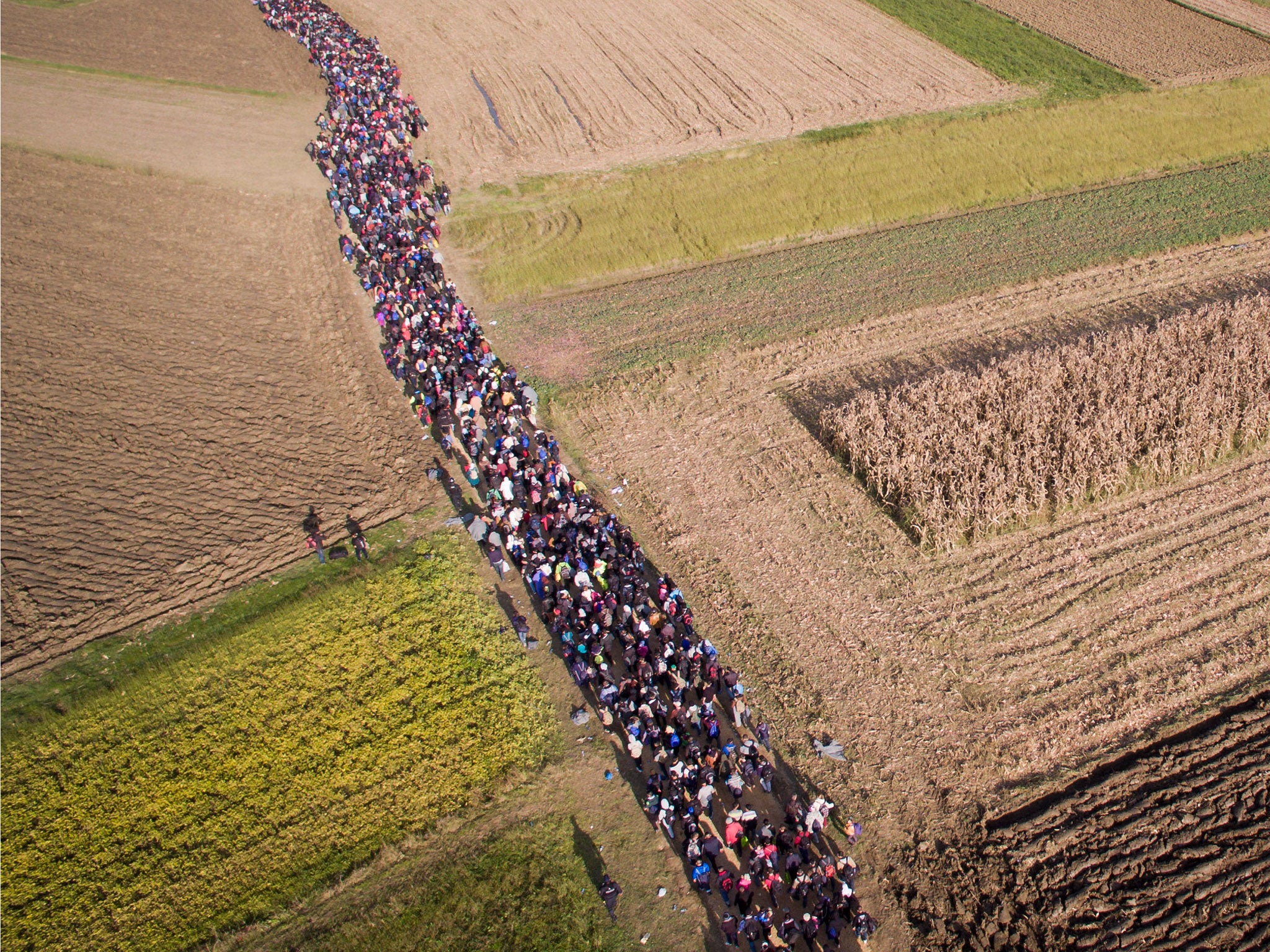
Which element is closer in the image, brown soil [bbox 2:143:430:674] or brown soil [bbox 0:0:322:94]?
brown soil [bbox 2:143:430:674]

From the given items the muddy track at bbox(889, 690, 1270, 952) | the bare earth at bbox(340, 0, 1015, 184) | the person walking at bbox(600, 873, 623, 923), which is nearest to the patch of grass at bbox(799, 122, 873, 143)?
the bare earth at bbox(340, 0, 1015, 184)

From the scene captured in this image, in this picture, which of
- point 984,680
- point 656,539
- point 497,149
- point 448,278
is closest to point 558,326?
point 448,278

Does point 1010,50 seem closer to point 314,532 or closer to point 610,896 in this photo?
point 314,532

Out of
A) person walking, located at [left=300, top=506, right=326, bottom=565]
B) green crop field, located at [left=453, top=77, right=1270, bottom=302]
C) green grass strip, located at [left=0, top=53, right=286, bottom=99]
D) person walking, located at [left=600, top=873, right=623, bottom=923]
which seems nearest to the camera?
person walking, located at [left=600, top=873, right=623, bottom=923]

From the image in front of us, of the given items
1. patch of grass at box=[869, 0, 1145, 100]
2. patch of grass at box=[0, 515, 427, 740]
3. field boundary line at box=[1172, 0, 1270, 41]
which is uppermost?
field boundary line at box=[1172, 0, 1270, 41]

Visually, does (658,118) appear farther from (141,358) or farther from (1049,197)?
(141,358)

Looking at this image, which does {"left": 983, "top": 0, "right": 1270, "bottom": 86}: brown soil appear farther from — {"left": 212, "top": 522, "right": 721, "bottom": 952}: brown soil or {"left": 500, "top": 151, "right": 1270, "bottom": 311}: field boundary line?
{"left": 212, "top": 522, "right": 721, "bottom": 952}: brown soil
